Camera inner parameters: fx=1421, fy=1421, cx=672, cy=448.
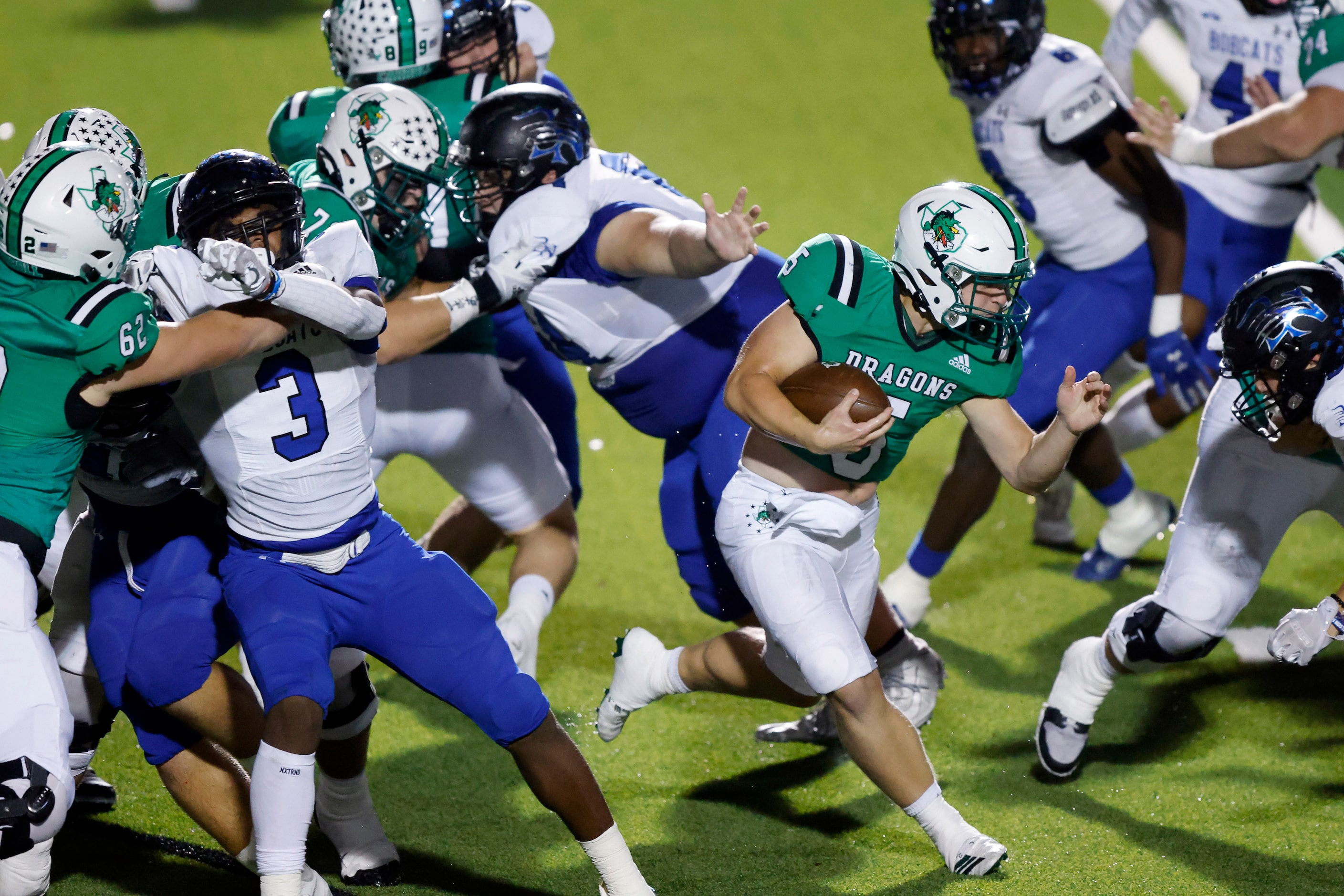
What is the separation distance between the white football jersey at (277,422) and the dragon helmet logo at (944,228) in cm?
119

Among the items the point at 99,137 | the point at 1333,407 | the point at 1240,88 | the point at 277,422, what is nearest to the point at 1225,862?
the point at 1333,407

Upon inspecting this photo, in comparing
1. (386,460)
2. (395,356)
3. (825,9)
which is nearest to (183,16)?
(825,9)

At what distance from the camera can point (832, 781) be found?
368 cm

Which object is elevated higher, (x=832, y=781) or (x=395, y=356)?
(x=395, y=356)

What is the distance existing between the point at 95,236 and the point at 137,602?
0.83 metres

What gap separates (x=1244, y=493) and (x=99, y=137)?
8.62 ft

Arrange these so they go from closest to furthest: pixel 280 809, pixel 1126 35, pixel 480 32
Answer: pixel 280 809 < pixel 480 32 < pixel 1126 35

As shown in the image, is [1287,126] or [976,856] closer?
[976,856]

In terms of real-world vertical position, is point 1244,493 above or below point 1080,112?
below

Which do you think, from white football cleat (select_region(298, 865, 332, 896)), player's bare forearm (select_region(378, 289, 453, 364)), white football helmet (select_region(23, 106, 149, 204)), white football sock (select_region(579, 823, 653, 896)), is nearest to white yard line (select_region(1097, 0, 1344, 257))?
player's bare forearm (select_region(378, 289, 453, 364))

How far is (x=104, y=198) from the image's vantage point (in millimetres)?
2629

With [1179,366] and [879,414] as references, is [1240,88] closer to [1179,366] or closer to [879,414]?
[1179,366]

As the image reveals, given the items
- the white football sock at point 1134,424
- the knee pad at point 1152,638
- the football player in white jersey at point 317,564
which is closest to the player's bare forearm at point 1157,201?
the white football sock at point 1134,424

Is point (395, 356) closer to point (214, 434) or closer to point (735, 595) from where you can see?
point (214, 434)
